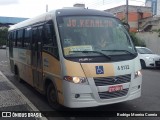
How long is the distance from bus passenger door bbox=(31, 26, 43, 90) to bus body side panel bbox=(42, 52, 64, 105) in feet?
1.46

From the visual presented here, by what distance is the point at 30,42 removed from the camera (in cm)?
934

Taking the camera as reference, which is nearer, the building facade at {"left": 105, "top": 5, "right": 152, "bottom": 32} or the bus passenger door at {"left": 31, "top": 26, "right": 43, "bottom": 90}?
the bus passenger door at {"left": 31, "top": 26, "right": 43, "bottom": 90}

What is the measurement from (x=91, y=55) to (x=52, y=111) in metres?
1.86

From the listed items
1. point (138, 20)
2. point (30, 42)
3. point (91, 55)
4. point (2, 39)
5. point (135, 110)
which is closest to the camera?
point (91, 55)

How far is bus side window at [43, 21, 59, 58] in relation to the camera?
277 inches

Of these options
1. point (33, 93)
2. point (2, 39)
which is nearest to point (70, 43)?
point (33, 93)

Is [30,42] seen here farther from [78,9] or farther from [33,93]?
[78,9]

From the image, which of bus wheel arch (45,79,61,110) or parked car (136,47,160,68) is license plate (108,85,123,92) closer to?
bus wheel arch (45,79,61,110)

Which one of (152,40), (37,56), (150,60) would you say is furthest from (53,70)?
(152,40)

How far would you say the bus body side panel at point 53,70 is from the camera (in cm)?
674

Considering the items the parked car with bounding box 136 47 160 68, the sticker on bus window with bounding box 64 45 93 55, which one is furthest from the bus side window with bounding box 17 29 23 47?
the parked car with bounding box 136 47 160 68

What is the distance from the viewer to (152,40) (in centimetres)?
2741

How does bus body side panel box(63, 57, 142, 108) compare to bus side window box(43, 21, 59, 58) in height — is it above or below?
below

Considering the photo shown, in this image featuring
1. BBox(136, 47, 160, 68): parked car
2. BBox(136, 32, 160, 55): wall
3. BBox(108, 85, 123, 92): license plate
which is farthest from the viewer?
BBox(136, 32, 160, 55): wall
